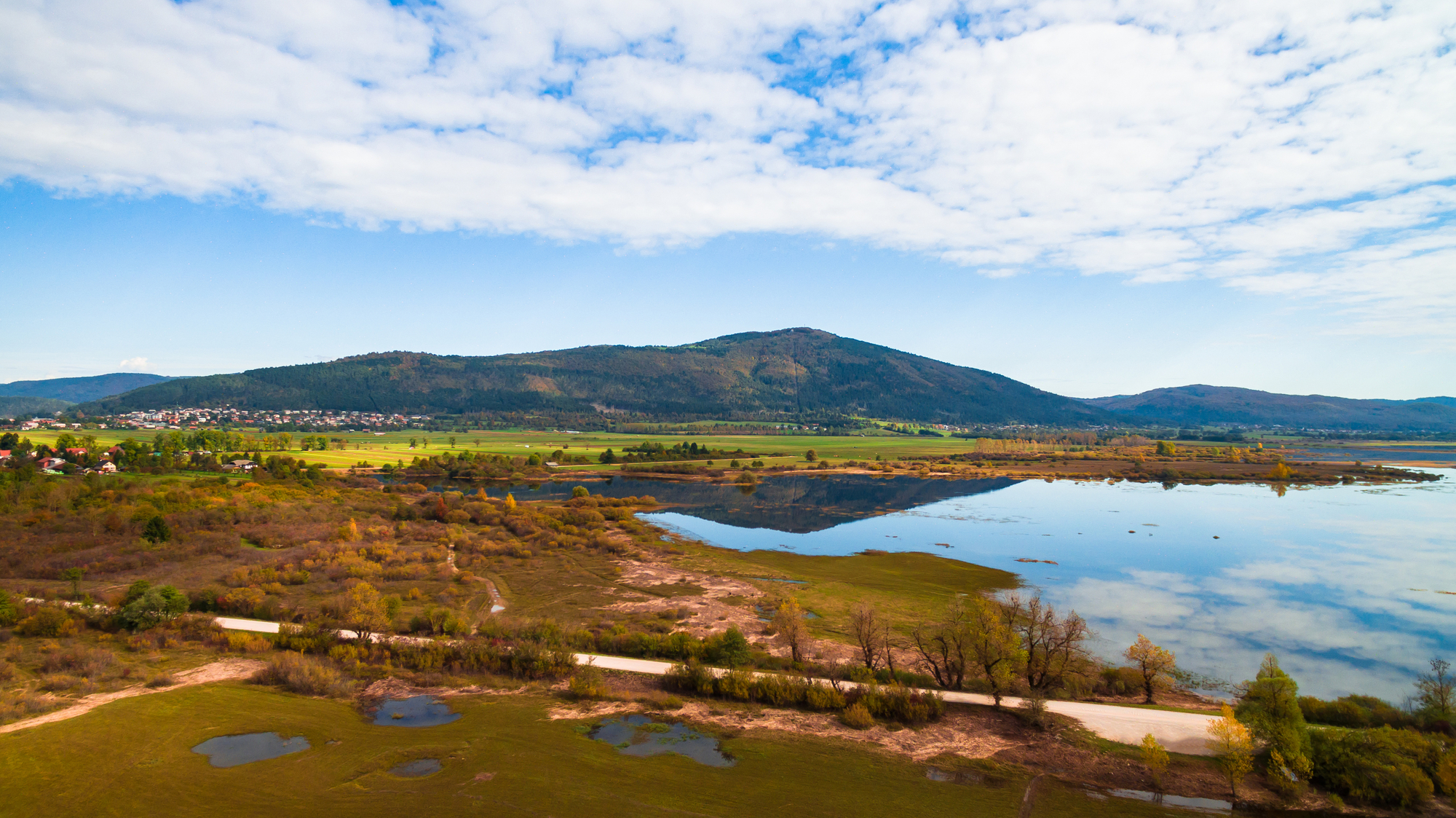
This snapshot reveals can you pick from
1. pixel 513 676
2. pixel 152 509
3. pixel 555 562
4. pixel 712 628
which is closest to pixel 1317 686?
pixel 712 628

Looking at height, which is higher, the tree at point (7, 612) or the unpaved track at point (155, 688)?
the tree at point (7, 612)

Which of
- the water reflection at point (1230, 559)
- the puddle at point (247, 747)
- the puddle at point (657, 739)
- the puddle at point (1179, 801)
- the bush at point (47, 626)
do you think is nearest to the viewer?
the puddle at point (1179, 801)

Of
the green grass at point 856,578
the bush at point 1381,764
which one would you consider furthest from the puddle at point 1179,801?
the green grass at point 856,578

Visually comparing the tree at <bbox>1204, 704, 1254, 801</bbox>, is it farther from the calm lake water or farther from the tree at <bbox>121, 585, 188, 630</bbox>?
the tree at <bbox>121, 585, 188, 630</bbox>

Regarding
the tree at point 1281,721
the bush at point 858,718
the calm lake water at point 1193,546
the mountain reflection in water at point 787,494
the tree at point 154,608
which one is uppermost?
the tree at point 1281,721

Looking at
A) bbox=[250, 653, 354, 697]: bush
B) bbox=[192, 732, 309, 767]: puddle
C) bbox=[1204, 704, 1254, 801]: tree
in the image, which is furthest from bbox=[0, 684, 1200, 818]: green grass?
bbox=[1204, 704, 1254, 801]: tree

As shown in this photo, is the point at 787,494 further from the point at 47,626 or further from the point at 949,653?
the point at 47,626

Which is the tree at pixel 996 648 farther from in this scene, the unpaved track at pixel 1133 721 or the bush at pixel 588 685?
the bush at pixel 588 685
